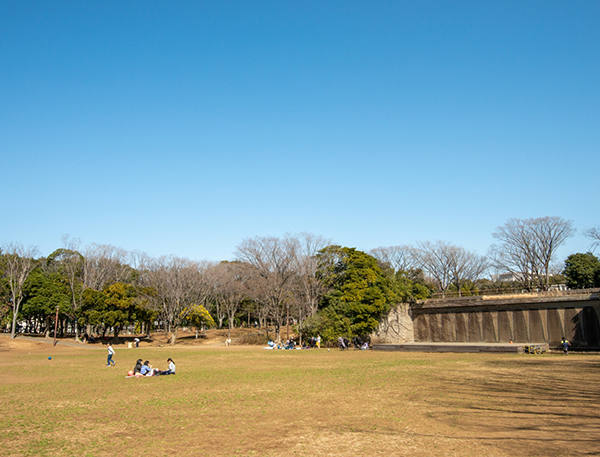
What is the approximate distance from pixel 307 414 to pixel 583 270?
52.6 metres

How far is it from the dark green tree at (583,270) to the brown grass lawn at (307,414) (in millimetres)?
37560

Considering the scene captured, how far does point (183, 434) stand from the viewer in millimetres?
10031

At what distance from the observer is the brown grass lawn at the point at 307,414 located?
892 centimetres

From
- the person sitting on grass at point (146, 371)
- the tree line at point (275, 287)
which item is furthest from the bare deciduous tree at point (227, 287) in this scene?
the person sitting on grass at point (146, 371)

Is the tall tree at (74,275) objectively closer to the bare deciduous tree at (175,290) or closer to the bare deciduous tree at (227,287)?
the bare deciduous tree at (175,290)

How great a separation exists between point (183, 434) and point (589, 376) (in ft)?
55.3

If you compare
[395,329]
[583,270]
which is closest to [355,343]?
[395,329]

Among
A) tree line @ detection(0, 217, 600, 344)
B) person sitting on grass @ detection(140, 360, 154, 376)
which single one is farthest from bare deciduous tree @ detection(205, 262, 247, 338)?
person sitting on grass @ detection(140, 360, 154, 376)

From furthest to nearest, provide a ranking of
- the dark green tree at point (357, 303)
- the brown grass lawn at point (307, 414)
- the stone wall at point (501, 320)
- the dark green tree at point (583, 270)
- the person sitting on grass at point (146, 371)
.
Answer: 1. the dark green tree at point (583, 270)
2. the dark green tree at point (357, 303)
3. the stone wall at point (501, 320)
4. the person sitting on grass at point (146, 371)
5. the brown grass lawn at point (307, 414)

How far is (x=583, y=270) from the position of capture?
52.5 meters

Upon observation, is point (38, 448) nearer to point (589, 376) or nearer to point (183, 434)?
point (183, 434)

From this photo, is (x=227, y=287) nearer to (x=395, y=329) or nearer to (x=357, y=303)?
(x=357, y=303)

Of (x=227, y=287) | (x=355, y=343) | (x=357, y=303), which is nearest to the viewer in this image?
(x=355, y=343)

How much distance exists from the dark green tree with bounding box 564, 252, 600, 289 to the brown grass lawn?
37.6 m
